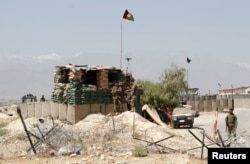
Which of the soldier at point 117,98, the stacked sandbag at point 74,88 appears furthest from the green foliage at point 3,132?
the soldier at point 117,98

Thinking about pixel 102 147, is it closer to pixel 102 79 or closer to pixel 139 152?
pixel 139 152

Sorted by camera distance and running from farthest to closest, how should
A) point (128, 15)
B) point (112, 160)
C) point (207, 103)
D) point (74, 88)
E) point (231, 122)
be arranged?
1. point (207, 103)
2. point (128, 15)
3. point (74, 88)
4. point (231, 122)
5. point (112, 160)

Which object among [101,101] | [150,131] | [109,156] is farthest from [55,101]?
[109,156]

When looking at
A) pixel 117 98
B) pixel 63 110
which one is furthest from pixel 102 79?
pixel 63 110

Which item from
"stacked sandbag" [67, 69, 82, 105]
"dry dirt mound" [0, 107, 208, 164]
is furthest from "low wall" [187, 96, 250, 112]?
"dry dirt mound" [0, 107, 208, 164]

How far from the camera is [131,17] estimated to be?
37.7m

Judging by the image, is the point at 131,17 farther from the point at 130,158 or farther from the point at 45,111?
the point at 130,158

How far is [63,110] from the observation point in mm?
29719

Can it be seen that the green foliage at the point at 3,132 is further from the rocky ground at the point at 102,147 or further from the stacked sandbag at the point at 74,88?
the stacked sandbag at the point at 74,88

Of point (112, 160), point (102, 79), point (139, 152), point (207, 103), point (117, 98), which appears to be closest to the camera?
point (112, 160)

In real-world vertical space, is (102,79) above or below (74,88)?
above

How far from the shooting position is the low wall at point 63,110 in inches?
1134

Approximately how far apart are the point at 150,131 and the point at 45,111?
30.5ft

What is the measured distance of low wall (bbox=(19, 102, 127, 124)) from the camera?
28.8 m
